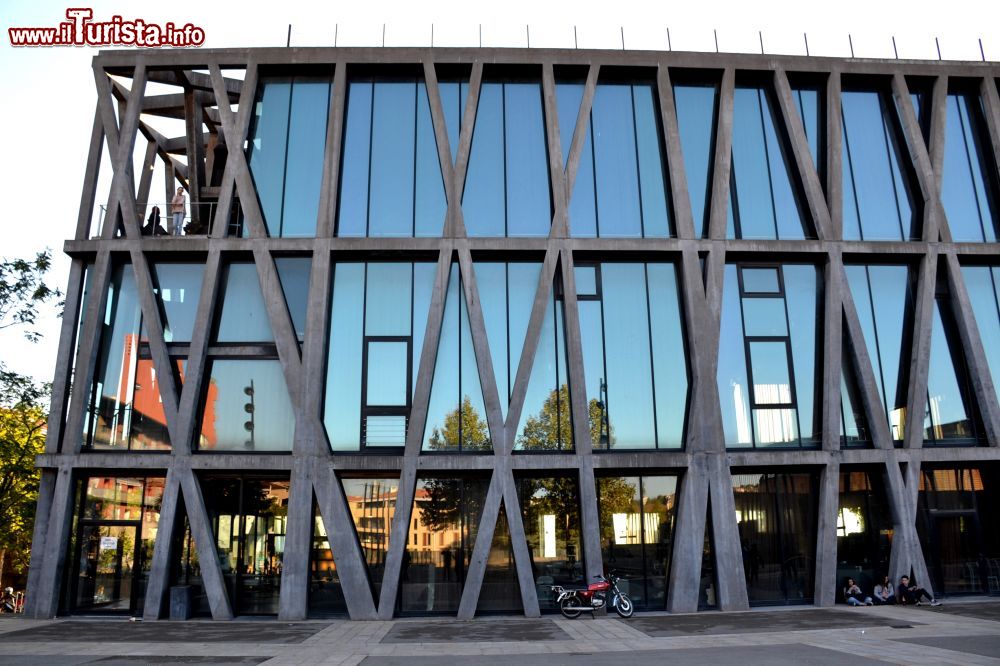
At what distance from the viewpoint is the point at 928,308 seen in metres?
21.5

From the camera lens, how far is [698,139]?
22547 mm

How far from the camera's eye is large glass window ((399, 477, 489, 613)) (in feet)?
63.9

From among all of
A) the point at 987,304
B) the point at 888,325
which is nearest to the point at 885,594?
the point at 888,325

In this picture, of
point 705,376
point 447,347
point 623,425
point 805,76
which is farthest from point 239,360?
point 805,76

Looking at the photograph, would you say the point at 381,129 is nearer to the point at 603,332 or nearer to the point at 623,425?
the point at 603,332

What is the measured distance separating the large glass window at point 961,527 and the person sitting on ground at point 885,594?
1.82 m

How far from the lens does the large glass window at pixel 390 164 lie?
70.0ft

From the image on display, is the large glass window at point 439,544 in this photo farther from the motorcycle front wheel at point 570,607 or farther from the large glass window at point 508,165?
the large glass window at point 508,165

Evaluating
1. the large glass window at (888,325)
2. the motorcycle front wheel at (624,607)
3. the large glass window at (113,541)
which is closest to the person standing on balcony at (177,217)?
the large glass window at (113,541)

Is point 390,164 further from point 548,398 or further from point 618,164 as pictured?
point 548,398

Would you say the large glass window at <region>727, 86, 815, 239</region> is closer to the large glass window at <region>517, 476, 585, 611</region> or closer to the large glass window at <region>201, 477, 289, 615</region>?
the large glass window at <region>517, 476, 585, 611</region>

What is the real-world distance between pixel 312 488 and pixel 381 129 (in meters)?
11.3

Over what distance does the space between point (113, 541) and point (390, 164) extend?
13.8m

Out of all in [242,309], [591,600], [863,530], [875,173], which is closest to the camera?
[591,600]
